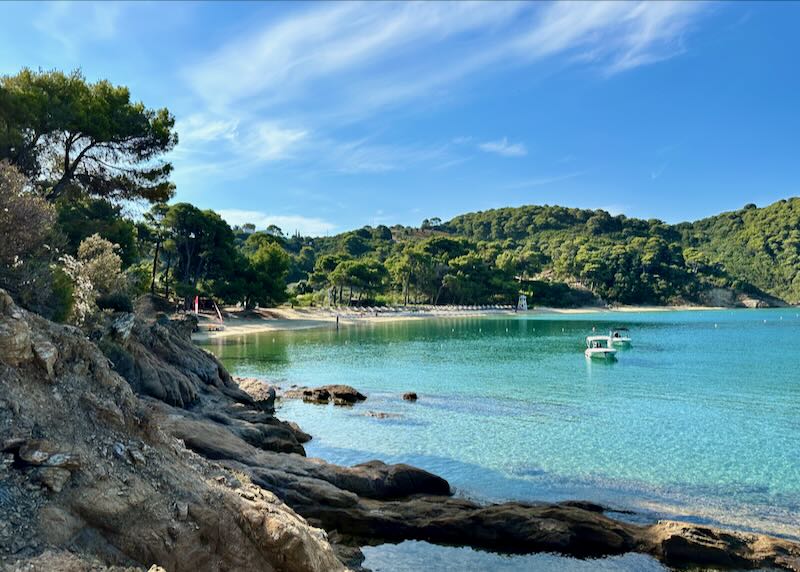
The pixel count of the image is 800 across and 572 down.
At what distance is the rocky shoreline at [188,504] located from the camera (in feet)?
20.1

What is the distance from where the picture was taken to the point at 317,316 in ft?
311

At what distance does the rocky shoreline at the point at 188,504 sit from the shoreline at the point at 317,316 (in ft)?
158

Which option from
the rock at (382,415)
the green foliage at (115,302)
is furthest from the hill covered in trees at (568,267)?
the green foliage at (115,302)

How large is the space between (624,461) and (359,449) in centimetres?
868

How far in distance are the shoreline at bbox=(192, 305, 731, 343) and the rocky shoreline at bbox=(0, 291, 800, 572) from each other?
158 feet

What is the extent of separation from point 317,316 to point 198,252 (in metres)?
22.8

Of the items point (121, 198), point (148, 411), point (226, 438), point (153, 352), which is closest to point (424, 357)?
point (121, 198)

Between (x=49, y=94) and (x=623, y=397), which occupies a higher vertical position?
(x=49, y=94)

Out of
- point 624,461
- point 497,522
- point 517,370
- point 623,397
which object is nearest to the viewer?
point 497,522

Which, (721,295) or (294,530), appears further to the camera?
(721,295)

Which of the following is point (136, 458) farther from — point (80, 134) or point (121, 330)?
point (80, 134)

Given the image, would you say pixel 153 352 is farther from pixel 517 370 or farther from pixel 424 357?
pixel 424 357

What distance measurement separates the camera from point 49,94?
28.1 m

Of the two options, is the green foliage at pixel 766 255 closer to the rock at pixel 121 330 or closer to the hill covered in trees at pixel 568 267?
the hill covered in trees at pixel 568 267
